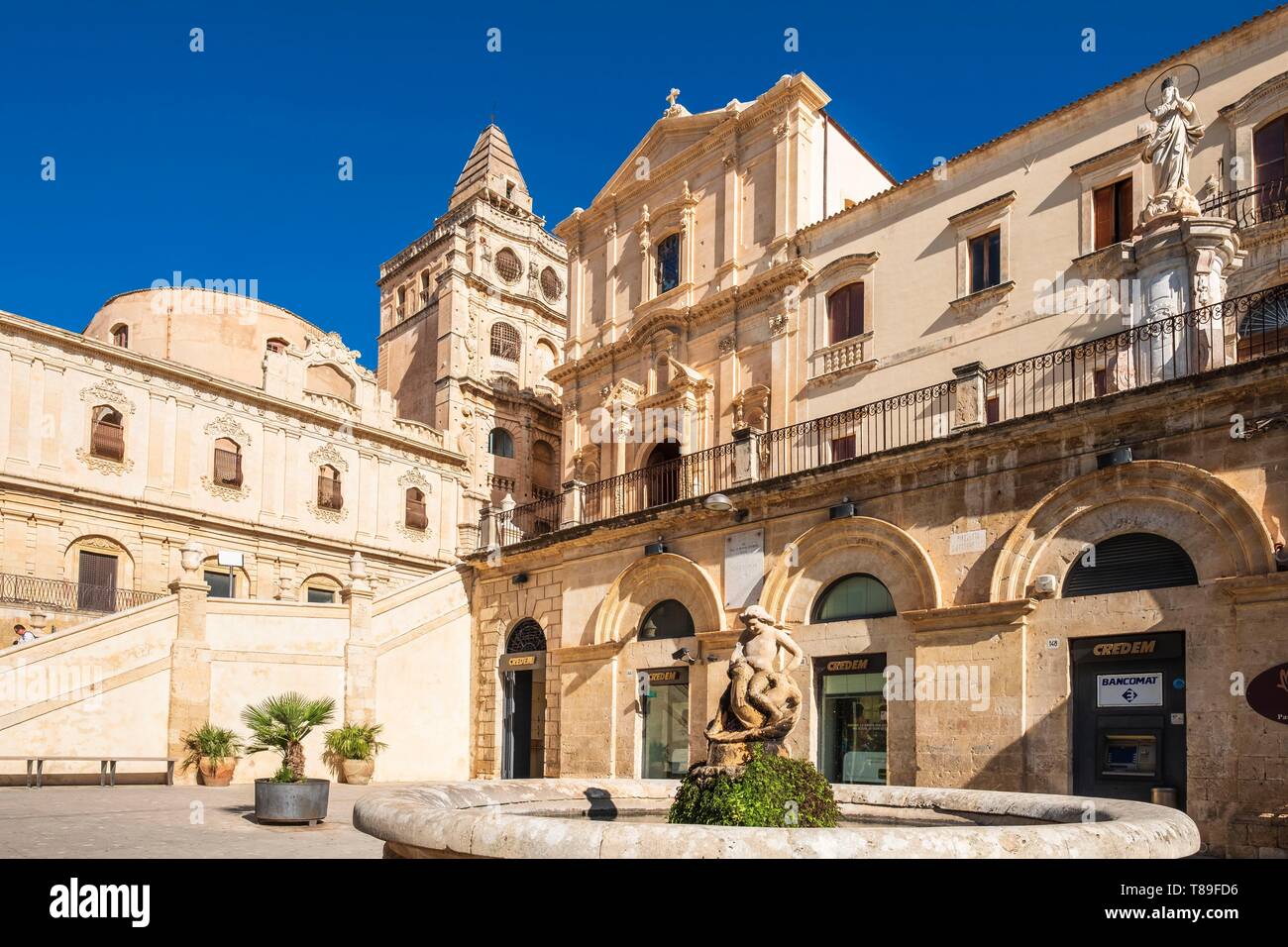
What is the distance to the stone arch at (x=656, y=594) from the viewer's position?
2102 centimetres

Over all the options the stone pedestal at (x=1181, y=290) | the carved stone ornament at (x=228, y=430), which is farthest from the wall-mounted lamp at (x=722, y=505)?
the carved stone ornament at (x=228, y=430)

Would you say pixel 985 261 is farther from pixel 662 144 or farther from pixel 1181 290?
pixel 662 144

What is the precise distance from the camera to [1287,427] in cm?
1351

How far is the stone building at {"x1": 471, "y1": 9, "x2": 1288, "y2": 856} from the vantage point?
14320 mm

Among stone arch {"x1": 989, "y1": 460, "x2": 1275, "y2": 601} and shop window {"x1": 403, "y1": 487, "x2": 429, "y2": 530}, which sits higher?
shop window {"x1": 403, "y1": 487, "x2": 429, "y2": 530}

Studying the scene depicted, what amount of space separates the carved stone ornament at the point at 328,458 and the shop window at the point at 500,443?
7115mm

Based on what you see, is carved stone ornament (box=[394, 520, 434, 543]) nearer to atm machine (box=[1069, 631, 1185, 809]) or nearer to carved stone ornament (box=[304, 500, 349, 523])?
carved stone ornament (box=[304, 500, 349, 523])

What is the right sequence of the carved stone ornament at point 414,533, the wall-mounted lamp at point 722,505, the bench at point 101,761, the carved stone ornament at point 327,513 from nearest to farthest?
the wall-mounted lamp at point 722,505
the bench at point 101,761
the carved stone ornament at point 327,513
the carved stone ornament at point 414,533

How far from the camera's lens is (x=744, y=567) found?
2045 cm

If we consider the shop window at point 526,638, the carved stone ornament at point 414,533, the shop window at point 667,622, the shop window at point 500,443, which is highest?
the shop window at point 500,443

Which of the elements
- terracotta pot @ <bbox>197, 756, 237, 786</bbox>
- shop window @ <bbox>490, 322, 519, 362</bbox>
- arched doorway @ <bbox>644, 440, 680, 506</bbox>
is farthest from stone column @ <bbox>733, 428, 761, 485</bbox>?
shop window @ <bbox>490, 322, 519, 362</bbox>

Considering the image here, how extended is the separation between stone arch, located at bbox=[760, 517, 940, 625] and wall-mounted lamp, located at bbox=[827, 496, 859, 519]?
10 centimetres

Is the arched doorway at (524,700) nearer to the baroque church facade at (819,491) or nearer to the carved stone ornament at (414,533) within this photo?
the baroque church facade at (819,491)

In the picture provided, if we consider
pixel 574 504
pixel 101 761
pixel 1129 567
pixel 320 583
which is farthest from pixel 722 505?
pixel 320 583
